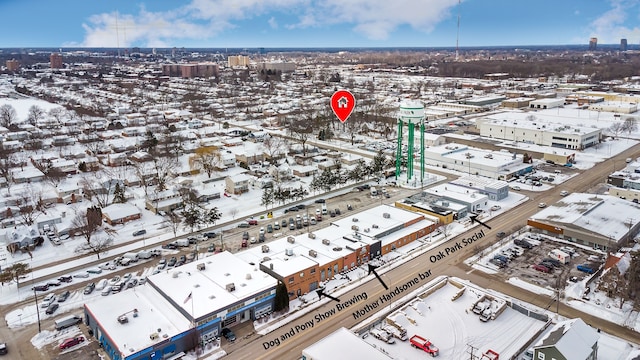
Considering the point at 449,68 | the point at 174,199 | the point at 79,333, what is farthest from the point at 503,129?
the point at 449,68

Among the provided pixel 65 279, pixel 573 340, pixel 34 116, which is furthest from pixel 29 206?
pixel 34 116

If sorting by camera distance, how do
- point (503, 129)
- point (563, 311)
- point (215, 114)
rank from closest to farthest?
point (563, 311) → point (503, 129) → point (215, 114)

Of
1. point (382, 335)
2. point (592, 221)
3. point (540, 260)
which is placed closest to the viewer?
point (382, 335)

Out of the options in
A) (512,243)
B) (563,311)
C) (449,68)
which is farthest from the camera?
(449,68)

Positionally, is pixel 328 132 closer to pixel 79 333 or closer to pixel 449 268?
pixel 449 268

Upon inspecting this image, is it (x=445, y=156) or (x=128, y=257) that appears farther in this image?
(x=445, y=156)

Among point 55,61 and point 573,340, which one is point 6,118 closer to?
point 573,340

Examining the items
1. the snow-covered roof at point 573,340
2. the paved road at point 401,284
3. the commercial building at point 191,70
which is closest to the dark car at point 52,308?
the paved road at point 401,284
